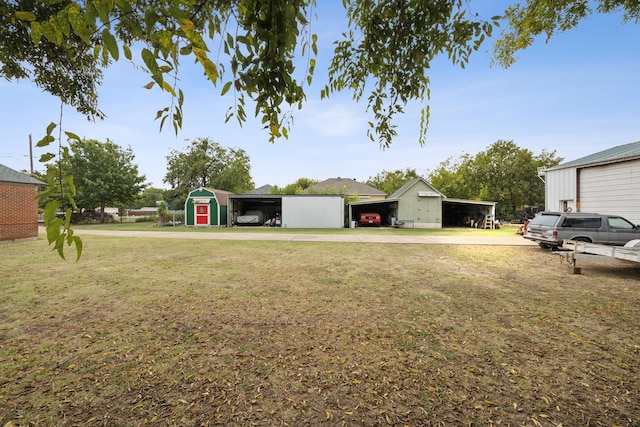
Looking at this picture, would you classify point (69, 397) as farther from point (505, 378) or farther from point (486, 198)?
point (486, 198)

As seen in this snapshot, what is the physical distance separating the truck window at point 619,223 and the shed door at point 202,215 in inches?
1040

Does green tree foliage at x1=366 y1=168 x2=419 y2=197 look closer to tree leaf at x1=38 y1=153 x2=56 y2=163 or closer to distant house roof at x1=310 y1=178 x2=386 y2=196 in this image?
distant house roof at x1=310 y1=178 x2=386 y2=196

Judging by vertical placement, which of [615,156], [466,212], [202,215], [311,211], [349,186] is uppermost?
[349,186]

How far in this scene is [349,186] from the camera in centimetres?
4903

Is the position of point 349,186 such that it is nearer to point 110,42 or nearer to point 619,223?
point 619,223

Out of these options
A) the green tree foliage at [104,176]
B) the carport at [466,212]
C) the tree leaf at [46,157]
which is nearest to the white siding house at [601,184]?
the carport at [466,212]

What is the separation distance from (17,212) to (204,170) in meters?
31.4

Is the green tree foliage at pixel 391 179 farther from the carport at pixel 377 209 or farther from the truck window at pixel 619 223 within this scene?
the truck window at pixel 619 223

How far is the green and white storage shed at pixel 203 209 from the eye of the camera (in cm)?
2641

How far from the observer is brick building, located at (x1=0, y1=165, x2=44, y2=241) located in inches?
510

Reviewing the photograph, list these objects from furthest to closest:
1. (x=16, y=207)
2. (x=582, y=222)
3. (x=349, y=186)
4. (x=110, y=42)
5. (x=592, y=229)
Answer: (x=349, y=186), (x=16, y=207), (x=582, y=222), (x=592, y=229), (x=110, y=42)

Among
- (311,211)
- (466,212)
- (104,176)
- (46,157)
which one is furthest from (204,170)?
(46,157)

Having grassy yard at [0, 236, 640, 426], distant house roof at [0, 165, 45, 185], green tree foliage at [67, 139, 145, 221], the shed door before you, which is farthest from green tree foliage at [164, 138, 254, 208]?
grassy yard at [0, 236, 640, 426]

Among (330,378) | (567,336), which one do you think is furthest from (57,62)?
(567,336)
